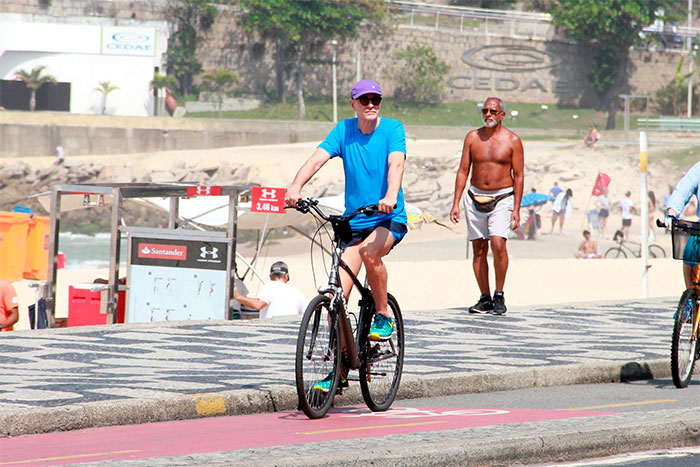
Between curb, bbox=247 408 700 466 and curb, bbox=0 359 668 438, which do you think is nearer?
curb, bbox=247 408 700 466

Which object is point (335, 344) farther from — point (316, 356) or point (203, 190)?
point (203, 190)

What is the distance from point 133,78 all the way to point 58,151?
817 cm

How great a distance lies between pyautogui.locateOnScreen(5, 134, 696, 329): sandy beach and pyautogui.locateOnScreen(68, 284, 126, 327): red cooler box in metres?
3.91

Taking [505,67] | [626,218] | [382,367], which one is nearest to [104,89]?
[505,67]

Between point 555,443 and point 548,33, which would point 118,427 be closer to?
point 555,443

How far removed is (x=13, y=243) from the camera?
2170cm

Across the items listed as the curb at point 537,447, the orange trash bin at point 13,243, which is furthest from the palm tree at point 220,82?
the curb at point 537,447

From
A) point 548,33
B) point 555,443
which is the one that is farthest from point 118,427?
point 548,33

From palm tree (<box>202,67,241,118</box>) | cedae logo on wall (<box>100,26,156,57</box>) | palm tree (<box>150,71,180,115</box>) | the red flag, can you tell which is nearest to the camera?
the red flag

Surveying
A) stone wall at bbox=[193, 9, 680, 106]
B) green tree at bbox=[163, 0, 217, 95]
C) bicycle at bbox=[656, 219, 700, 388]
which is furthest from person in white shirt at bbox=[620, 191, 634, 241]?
green tree at bbox=[163, 0, 217, 95]

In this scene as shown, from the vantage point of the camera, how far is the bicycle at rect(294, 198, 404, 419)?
253 inches

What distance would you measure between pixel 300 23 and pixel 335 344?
227 ft

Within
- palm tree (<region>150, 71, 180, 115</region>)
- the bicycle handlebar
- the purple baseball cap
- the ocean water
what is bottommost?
the ocean water

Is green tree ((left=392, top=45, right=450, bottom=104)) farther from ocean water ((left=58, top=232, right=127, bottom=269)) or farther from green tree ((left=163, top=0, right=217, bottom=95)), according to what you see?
ocean water ((left=58, top=232, right=127, bottom=269))
